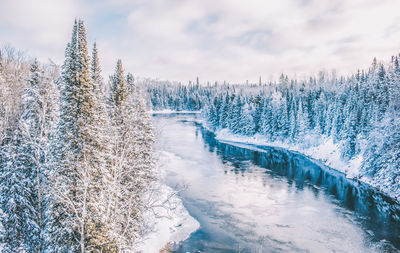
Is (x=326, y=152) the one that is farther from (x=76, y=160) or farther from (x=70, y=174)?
(x=70, y=174)

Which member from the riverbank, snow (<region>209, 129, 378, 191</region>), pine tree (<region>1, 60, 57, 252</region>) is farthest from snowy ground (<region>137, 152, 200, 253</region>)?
snow (<region>209, 129, 378, 191</region>)

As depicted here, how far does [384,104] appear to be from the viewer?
5675cm

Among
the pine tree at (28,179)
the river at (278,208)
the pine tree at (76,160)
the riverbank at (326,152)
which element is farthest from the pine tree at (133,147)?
the riverbank at (326,152)

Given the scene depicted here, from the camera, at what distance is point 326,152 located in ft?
206

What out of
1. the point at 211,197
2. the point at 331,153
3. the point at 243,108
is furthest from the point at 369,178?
the point at 243,108

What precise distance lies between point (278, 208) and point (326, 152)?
1414 inches

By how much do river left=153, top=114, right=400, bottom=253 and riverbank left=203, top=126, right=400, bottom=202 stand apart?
4.77 ft

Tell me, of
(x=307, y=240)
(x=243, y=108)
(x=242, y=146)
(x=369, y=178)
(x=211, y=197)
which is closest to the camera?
(x=307, y=240)

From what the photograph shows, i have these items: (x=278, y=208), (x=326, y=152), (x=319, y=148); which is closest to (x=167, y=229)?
(x=278, y=208)

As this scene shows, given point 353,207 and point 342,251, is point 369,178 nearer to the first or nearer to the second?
point 353,207

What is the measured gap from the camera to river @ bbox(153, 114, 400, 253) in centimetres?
2478

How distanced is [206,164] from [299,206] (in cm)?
2292

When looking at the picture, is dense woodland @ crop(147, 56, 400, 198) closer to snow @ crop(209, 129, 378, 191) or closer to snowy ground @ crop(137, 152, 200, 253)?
snow @ crop(209, 129, 378, 191)

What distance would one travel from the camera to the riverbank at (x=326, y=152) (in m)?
39.6
